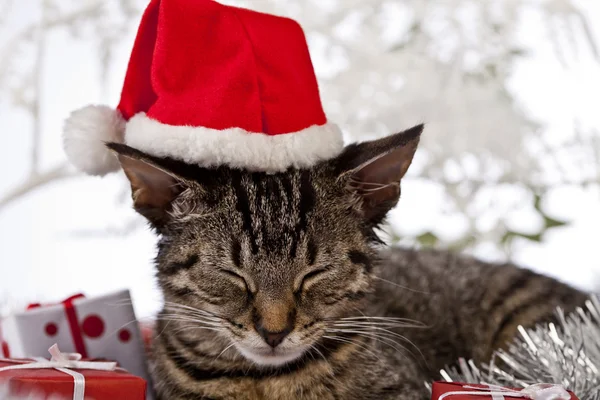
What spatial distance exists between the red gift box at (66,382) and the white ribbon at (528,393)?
0.43 metres

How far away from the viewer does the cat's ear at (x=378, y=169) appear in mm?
1082

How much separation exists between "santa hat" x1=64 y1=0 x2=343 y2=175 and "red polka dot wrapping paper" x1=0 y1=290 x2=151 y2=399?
0.91ft

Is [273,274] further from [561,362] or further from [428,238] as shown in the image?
[428,238]

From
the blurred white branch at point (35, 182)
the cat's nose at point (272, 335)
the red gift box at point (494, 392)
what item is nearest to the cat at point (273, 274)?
the cat's nose at point (272, 335)

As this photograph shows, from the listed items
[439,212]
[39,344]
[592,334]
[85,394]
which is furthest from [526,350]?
[439,212]

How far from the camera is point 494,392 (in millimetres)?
913

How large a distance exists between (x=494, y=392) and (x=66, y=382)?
22.7 inches

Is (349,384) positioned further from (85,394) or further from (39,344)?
(39,344)

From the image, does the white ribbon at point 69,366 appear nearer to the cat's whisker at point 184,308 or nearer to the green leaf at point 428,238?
the cat's whisker at point 184,308

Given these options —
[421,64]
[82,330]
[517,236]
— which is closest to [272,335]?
[82,330]

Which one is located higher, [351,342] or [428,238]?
[351,342]

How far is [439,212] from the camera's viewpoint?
2533 millimetres

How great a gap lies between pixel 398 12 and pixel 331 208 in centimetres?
144

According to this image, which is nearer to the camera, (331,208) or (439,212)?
(331,208)
